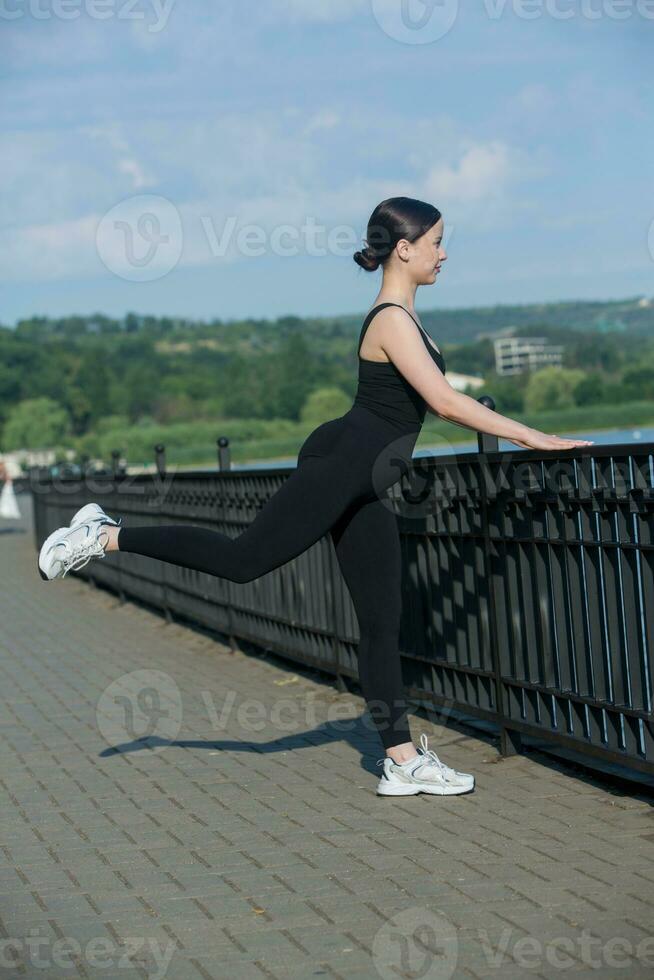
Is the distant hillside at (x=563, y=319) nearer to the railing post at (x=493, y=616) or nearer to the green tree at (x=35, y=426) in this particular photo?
the railing post at (x=493, y=616)

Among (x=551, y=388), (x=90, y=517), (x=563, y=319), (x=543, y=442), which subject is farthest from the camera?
→ (x=563, y=319)

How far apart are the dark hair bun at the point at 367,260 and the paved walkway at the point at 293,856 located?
2.06 metres

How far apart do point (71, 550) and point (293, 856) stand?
5.00 ft

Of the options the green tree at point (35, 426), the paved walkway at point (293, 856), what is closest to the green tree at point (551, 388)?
the paved walkway at point (293, 856)

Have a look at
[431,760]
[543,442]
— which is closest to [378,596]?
[431,760]

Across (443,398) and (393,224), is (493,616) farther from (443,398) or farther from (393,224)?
(393,224)

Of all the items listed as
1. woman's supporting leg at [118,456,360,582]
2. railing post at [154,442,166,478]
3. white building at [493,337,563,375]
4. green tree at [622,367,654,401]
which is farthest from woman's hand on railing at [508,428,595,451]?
white building at [493,337,563,375]

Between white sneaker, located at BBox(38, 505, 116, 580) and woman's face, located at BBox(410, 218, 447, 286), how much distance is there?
5.22 feet

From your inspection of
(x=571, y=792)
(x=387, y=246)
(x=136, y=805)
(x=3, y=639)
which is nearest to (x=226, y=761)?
(x=136, y=805)

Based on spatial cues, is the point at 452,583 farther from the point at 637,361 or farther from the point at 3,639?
the point at 637,361

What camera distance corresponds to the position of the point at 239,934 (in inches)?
166

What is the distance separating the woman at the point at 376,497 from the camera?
5.41m

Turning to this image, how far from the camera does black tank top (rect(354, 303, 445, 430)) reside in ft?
17.9

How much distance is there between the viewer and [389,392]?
17.9 feet
